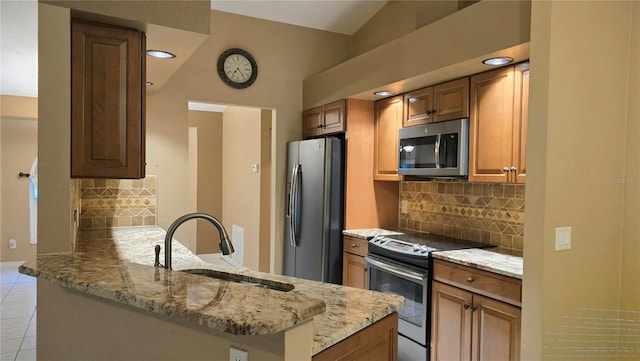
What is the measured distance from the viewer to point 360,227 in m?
3.92

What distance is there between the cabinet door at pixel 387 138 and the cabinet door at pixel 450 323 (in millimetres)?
1189

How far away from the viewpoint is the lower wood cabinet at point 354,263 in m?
3.55

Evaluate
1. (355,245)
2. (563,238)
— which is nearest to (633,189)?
(563,238)

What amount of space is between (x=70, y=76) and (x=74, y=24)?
0.26 meters

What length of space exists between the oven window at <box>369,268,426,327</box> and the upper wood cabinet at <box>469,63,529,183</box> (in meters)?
0.86

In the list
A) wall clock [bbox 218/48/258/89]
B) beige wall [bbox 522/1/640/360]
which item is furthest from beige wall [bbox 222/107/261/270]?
beige wall [bbox 522/1/640/360]

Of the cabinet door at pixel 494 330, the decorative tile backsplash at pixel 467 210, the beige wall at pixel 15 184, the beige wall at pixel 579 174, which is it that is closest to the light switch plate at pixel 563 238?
the beige wall at pixel 579 174

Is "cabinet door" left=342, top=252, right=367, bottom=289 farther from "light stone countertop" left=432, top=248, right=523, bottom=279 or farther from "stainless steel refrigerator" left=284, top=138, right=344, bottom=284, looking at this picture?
"light stone countertop" left=432, top=248, right=523, bottom=279

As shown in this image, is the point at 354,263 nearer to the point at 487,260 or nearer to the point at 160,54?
the point at 487,260

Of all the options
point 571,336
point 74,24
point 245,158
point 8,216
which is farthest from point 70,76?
point 8,216

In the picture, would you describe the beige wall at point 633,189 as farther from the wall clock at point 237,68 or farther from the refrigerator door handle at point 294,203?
the wall clock at point 237,68

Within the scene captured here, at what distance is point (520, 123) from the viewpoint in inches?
100

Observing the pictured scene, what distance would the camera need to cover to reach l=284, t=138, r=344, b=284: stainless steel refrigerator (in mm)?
3816

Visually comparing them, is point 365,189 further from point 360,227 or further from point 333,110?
point 333,110
